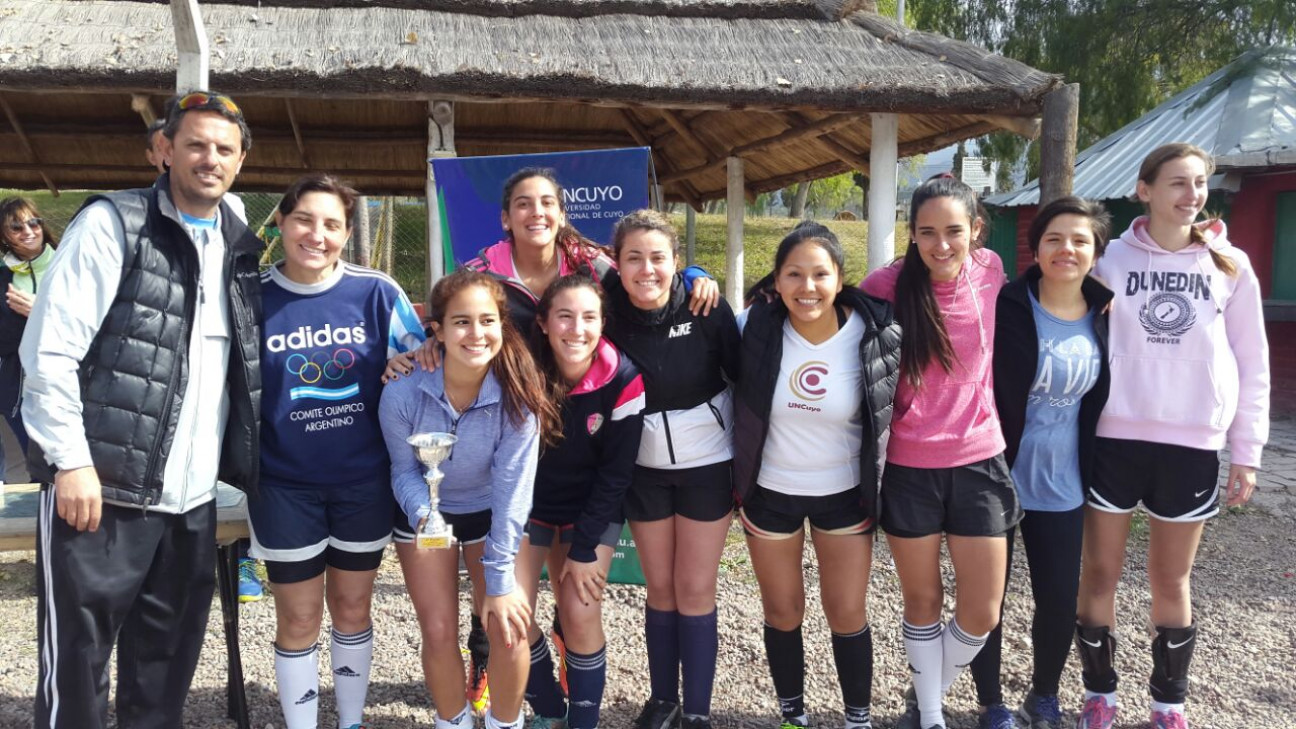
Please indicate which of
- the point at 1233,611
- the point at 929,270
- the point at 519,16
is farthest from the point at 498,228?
the point at 1233,611

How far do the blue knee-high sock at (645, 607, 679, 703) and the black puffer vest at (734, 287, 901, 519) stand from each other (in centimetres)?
52

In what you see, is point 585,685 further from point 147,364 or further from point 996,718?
point 147,364

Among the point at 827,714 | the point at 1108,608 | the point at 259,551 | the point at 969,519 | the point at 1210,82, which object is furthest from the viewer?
the point at 1210,82

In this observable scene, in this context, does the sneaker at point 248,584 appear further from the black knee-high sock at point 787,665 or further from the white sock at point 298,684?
the black knee-high sock at point 787,665

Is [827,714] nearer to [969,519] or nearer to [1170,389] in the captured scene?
[969,519]

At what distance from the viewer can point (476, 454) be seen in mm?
2729

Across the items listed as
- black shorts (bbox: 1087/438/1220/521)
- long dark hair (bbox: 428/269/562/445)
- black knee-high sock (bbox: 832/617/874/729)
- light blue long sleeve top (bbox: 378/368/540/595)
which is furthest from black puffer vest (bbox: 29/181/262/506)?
black shorts (bbox: 1087/438/1220/521)

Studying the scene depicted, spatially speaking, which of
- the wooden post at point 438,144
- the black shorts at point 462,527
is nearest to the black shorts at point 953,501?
the black shorts at point 462,527

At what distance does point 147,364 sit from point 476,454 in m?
0.94

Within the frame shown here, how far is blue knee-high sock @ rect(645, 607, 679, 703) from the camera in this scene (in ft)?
9.93

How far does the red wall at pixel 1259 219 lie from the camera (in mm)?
9750

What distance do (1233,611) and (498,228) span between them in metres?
4.32

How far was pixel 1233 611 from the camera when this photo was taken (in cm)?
448

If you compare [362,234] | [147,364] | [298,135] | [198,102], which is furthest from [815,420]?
[362,234]
